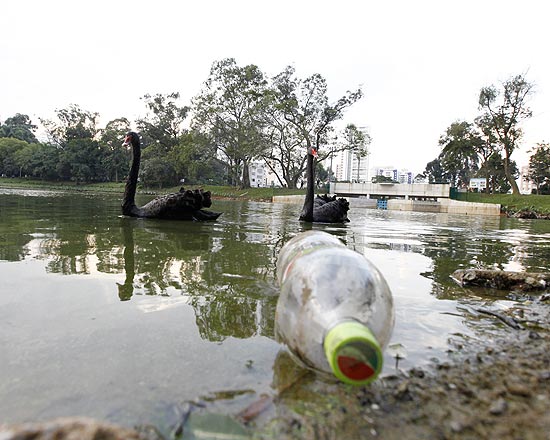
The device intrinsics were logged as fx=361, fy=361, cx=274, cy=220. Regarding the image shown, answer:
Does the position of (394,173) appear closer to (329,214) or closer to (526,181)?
(526,181)

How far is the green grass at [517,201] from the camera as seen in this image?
2684 cm

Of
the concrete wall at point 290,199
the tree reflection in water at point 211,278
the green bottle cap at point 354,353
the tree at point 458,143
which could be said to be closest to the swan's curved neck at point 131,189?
the tree reflection in water at point 211,278

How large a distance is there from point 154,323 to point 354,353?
150cm

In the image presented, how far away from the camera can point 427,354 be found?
6.67ft

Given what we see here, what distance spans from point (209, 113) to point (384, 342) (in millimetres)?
42443

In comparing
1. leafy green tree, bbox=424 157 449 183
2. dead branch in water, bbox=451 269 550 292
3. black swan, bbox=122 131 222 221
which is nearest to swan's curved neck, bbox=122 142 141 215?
black swan, bbox=122 131 222 221

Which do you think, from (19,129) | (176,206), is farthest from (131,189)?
(19,129)

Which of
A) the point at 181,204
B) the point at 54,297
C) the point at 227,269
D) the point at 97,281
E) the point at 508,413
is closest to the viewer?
the point at 508,413

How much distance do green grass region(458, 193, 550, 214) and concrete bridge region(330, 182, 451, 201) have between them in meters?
2.05

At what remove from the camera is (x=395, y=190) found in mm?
41438

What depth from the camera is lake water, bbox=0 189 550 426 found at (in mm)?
1519

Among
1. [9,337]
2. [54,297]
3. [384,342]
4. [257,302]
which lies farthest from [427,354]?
[54,297]

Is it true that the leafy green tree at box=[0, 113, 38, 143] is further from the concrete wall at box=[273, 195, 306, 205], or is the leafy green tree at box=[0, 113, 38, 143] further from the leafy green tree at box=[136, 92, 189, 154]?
the concrete wall at box=[273, 195, 306, 205]

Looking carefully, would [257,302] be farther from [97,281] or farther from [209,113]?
[209,113]
